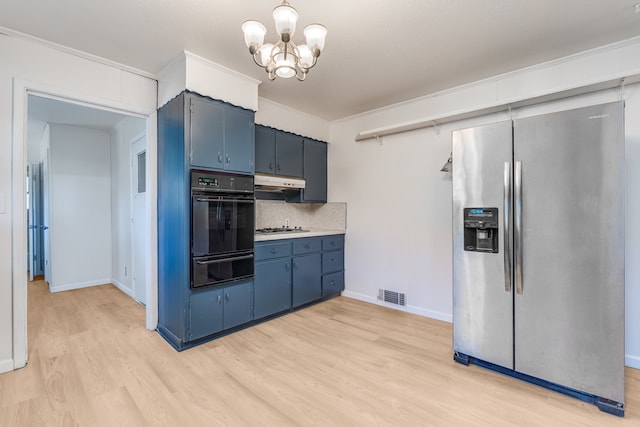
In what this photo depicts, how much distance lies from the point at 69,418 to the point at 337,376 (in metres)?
1.70

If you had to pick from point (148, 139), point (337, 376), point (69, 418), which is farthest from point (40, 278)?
point (337, 376)

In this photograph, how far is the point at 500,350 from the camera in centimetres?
223

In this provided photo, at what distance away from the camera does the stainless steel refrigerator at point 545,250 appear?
1.86 metres

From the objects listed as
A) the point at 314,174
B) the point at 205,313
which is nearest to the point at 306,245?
the point at 314,174

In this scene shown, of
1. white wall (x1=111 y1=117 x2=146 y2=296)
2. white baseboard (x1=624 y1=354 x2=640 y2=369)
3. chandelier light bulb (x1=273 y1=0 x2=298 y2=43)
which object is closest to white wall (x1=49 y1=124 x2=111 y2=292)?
white wall (x1=111 y1=117 x2=146 y2=296)

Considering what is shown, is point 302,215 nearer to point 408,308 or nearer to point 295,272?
point 295,272

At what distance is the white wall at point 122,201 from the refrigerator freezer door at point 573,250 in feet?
14.5

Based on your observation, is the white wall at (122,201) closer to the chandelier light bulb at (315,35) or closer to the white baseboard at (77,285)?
the white baseboard at (77,285)

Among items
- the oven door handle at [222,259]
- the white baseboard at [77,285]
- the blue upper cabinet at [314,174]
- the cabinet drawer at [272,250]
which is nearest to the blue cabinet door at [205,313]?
the oven door handle at [222,259]

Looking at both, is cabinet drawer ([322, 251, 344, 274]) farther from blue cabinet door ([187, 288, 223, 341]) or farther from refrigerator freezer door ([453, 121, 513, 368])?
refrigerator freezer door ([453, 121, 513, 368])

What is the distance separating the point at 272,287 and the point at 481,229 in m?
2.17

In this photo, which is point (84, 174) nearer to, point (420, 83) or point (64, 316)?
point (64, 316)

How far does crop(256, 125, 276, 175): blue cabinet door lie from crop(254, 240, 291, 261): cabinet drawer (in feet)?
2.91

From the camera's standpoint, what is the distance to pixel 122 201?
4582 millimetres
